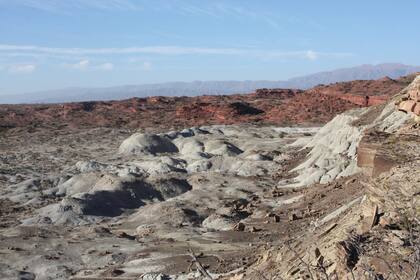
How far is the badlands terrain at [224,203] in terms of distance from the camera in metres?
11.1

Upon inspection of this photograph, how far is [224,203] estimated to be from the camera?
94.7ft

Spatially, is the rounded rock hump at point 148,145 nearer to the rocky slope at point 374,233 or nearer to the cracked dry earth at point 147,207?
the cracked dry earth at point 147,207

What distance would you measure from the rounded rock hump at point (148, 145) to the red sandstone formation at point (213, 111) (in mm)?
19464

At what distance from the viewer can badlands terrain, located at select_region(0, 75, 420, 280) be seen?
11.1 metres

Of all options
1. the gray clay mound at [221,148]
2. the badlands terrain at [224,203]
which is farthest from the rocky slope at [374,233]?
the gray clay mound at [221,148]

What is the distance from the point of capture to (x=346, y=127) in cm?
3372

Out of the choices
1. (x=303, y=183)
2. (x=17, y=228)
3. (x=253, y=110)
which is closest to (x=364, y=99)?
(x=253, y=110)

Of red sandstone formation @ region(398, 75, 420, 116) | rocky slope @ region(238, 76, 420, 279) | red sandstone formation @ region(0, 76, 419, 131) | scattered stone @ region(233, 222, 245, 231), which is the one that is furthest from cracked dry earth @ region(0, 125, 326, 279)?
red sandstone formation @ region(0, 76, 419, 131)

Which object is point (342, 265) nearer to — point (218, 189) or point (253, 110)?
point (218, 189)

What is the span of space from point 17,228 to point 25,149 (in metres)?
27.3

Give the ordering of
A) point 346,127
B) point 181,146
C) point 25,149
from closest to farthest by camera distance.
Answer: point 346,127 < point 181,146 < point 25,149

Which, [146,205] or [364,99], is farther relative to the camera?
[364,99]

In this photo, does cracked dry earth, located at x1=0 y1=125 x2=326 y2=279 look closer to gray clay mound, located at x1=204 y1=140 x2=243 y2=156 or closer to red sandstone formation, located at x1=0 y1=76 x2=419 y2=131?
gray clay mound, located at x1=204 y1=140 x2=243 y2=156

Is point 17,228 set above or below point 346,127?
below
